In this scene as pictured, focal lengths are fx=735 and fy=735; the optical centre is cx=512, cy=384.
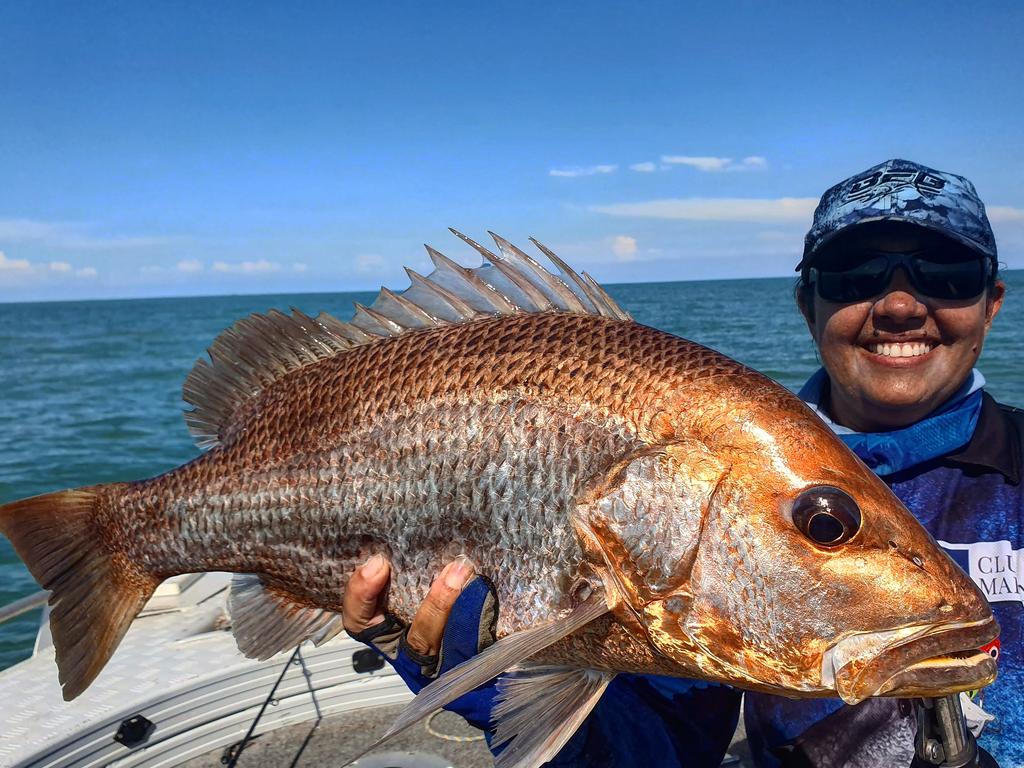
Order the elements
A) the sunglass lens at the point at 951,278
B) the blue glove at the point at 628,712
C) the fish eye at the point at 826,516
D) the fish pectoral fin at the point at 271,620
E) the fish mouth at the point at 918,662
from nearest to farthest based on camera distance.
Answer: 1. the fish mouth at the point at 918,662
2. the fish eye at the point at 826,516
3. the blue glove at the point at 628,712
4. the fish pectoral fin at the point at 271,620
5. the sunglass lens at the point at 951,278

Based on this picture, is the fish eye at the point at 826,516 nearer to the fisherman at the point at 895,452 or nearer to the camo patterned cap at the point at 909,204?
the fisherman at the point at 895,452

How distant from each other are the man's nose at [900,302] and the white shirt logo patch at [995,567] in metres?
0.71

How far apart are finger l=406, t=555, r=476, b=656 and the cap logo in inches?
67.5

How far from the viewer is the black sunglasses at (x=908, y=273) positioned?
7.44 feet

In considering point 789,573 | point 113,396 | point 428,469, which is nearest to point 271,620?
point 428,469

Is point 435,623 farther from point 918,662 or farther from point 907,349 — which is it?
point 907,349

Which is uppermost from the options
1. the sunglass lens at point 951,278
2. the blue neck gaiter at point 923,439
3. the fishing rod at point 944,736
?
the sunglass lens at point 951,278

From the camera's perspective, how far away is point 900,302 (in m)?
2.28

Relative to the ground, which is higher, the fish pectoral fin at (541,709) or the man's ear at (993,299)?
the man's ear at (993,299)

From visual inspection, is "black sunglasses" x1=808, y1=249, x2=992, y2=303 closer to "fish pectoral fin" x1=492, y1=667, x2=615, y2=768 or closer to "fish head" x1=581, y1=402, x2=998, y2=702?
"fish head" x1=581, y1=402, x2=998, y2=702

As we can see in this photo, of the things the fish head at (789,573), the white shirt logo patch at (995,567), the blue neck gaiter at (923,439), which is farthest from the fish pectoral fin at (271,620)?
the white shirt logo patch at (995,567)

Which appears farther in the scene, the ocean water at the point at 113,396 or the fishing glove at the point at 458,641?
the ocean water at the point at 113,396

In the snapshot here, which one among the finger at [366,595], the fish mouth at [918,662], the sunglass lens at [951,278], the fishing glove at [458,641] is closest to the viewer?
the fish mouth at [918,662]

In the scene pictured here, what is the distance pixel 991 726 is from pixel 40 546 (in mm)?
2857
